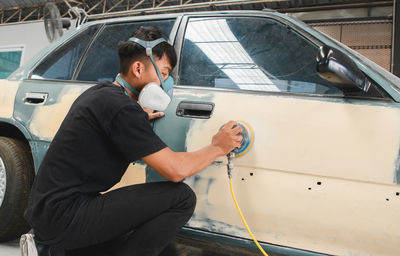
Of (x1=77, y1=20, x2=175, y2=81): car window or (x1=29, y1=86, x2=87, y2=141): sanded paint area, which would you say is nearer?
(x1=29, y1=86, x2=87, y2=141): sanded paint area

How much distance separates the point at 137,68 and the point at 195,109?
369 mm

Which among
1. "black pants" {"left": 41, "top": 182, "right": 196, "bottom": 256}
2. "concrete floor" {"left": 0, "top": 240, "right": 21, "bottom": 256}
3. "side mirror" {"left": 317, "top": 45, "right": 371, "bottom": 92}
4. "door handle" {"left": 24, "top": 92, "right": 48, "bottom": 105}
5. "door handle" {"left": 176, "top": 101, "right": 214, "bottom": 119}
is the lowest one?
"concrete floor" {"left": 0, "top": 240, "right": 21, "bottom": 256}

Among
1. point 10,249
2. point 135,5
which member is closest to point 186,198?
point 10,249

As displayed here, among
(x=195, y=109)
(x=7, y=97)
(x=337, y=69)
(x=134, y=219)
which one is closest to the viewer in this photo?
(x=337, y=69)

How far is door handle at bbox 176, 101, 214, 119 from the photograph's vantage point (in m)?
1.55

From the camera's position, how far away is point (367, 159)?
1306mm

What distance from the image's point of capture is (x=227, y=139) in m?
1.36

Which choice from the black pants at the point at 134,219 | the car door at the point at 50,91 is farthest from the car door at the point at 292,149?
the car door at the point at 50,91

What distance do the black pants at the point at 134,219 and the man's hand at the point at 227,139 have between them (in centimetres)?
25

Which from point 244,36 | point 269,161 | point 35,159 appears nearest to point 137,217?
point 269,161

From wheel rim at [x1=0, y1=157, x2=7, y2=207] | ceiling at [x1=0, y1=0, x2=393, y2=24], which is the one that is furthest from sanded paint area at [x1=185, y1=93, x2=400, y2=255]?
ceiling at [x1=0, y1=0, x2=393, y2=24]

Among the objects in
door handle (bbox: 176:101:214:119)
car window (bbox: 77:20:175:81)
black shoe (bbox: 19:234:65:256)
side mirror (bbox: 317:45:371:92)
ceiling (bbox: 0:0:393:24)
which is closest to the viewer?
side mirror (bbox: 317:45:371:92)

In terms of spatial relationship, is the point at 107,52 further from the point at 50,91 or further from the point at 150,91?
the point at 150,91

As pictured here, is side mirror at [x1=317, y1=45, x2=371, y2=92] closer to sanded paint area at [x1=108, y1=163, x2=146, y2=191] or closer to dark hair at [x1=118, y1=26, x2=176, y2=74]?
dark hair at [x1=118, y1=26, x2=176, y2=74]
